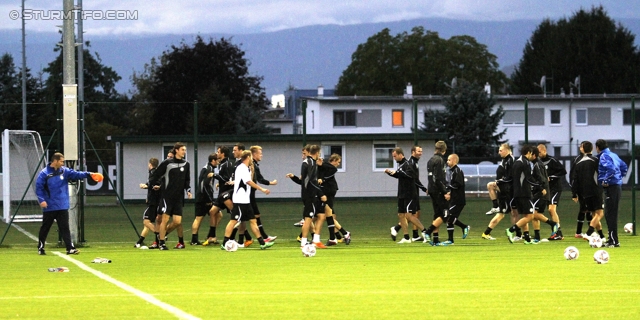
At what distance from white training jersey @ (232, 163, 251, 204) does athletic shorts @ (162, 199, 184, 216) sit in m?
1.20

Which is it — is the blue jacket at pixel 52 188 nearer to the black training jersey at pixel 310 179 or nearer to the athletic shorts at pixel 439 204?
the black training jersey at pixel 310 179

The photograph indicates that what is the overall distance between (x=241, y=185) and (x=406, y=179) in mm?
3467

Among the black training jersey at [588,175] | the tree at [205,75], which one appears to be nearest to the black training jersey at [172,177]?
the black training jersey at [588,175]

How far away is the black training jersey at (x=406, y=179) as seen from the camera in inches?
763

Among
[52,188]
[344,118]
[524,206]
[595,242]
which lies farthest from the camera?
[344,118]

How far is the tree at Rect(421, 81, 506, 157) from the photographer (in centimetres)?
5972

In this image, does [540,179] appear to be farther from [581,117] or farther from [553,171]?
[581,117]

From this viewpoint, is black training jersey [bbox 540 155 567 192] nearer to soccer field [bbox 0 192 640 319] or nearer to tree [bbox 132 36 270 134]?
soccer field [bbox 0 192 640 319]

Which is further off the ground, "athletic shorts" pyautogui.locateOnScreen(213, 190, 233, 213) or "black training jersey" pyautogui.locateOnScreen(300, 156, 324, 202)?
"black training jersey" pyautogui.locateOnScreen(300, 156, 324, 202)

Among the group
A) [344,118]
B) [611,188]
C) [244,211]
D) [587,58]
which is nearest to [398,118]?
[344,118]

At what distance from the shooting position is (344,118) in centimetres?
7038

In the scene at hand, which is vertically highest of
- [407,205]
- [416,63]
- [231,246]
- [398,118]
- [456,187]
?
[416,63]

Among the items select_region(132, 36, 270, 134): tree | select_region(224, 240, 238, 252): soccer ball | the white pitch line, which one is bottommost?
select_region(224, 240, 238, 252): soccer ball

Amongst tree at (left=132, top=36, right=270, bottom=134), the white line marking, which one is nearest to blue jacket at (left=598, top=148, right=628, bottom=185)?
the white line marking
